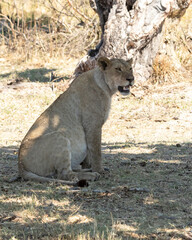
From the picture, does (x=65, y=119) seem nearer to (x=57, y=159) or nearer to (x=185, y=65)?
(x=57, y=159)

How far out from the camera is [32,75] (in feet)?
48.8

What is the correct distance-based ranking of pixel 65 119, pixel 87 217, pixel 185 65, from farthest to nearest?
pixel 185 65 < pixel 65 119 < pixel 87 217

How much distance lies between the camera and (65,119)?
5867 millimetres

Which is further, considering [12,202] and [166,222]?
[12,202]

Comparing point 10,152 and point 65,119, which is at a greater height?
point 65,119

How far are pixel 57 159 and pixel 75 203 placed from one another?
1.00 meters

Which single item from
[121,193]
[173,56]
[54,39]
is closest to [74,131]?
[121,193]

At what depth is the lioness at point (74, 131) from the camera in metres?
5.48

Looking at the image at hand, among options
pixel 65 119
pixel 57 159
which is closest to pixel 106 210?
pixel 57 159

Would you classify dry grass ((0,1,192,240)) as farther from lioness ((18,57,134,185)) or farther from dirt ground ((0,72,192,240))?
lioness ((18,57,134,185))

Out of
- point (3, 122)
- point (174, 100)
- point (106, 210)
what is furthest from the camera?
point (174, 100)

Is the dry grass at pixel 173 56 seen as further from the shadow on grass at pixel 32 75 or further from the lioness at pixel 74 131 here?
the lioness at pixel 74 131

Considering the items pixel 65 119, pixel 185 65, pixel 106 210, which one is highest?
pixel 185 65

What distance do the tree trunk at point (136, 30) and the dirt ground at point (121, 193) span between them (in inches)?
100
